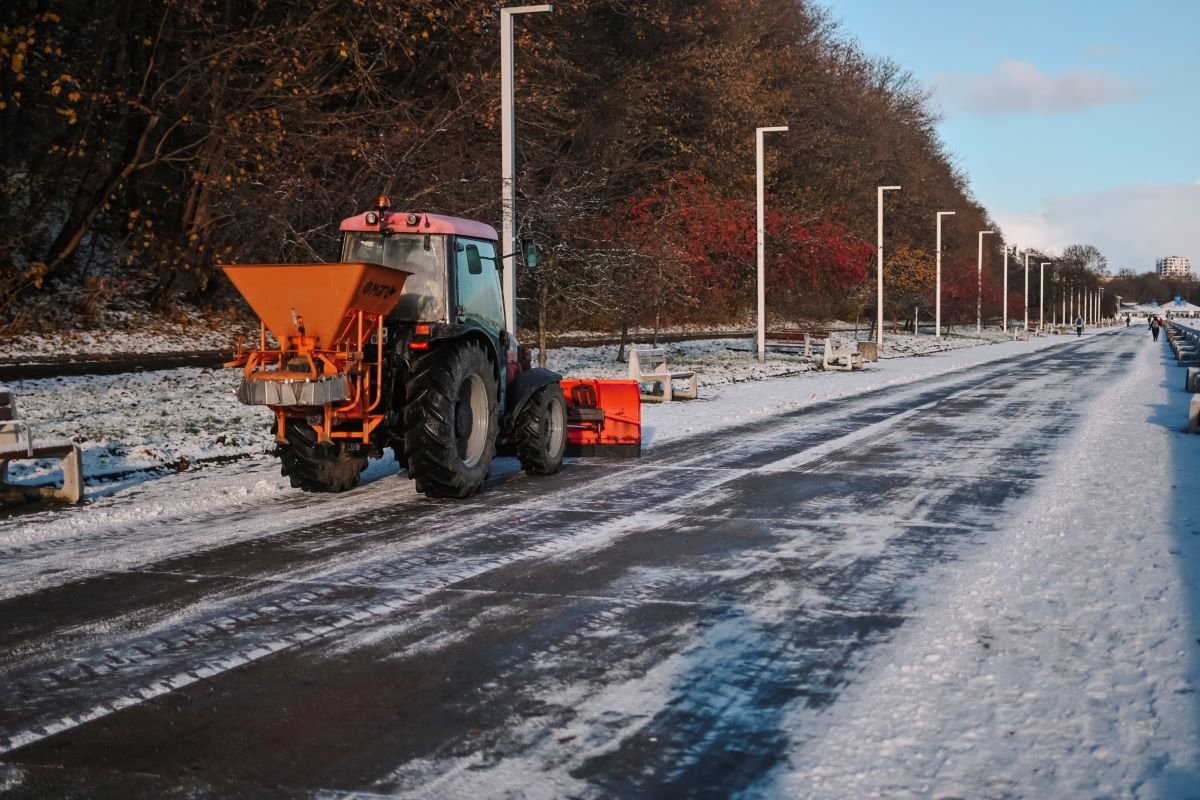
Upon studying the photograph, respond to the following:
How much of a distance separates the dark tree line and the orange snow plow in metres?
11.1

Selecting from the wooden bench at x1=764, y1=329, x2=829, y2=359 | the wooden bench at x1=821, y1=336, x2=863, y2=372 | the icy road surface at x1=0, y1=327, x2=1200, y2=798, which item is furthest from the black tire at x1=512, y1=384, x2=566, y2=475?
the wooden bench at x1=764, y1=329, x2=829, y2=359

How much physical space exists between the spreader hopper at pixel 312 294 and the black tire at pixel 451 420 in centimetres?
76

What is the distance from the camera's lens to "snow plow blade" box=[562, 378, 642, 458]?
1368 centimetres

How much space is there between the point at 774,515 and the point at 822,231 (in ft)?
110

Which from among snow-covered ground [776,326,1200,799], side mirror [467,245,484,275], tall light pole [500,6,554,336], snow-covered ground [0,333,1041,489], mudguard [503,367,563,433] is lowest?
snow-covered ground [776,326,1200,799]

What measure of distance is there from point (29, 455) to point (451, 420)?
3.57 m

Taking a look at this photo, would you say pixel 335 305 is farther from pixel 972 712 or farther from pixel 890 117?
pixel 890 117

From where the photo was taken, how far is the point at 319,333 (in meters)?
9.46

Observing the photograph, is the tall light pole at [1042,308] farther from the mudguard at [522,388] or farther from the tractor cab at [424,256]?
the tractor cab at [424,256]

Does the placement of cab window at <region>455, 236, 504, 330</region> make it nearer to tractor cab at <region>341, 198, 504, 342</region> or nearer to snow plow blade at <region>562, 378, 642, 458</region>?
tractor cab at <region>341, 198, 504, 342</region>

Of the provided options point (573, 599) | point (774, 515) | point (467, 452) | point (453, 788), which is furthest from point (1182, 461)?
point (453, 788)

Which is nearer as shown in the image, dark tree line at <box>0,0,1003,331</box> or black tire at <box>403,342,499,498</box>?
black tire at <box>403,342,499,498</box>

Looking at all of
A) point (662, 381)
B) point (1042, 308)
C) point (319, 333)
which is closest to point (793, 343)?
point (662, 381)

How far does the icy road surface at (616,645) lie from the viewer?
14.0 feet
